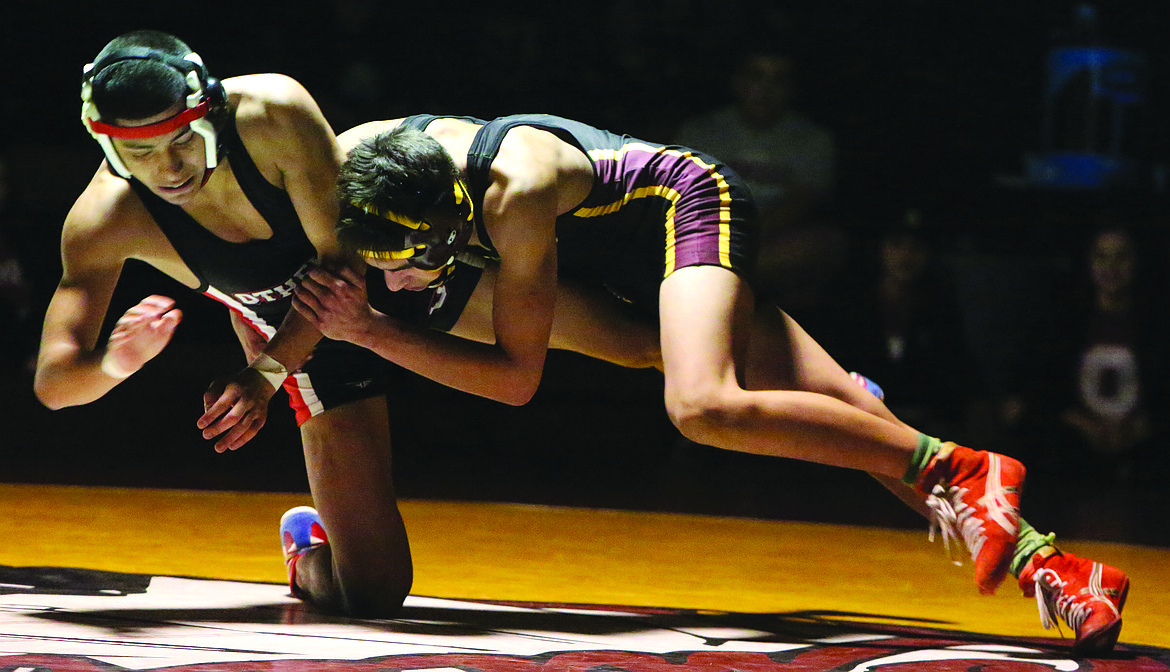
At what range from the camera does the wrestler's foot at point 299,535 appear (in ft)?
9.39

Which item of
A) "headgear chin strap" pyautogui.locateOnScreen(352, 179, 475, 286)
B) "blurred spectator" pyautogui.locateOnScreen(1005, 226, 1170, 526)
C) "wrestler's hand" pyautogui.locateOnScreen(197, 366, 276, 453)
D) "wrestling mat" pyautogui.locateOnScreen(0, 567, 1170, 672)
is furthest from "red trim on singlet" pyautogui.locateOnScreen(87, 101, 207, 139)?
"blurred spectator" pyautogui.locateOnScreen(1005, 226, 1170, 526)

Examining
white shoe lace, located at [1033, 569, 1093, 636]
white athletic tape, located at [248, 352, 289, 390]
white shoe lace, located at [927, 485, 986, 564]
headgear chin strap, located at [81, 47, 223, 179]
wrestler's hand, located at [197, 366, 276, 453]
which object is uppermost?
headgear chin strap, located at [81, 47, 223, 179]

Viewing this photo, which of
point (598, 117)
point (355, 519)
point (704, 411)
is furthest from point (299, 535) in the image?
point (598, 117)

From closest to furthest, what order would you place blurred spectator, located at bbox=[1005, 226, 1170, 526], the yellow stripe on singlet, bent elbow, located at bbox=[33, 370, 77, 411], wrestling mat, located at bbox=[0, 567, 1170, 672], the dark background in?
wrestling mat, located at bbox=[0, 567, 1170, 672] < bent elbow, located at bbox=[33, 370, 77, 411] < the yellow stripe on singlet < blurred spectator, located at bbox=[1005, 226, 1170, 526] < the dark background

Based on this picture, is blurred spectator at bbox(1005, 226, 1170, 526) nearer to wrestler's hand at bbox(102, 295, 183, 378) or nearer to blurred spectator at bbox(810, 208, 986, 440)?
blurred spectator at bbox(810, 208, 986, 440)

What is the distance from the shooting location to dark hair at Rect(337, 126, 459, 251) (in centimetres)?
233

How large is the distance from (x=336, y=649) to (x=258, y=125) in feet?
2.90

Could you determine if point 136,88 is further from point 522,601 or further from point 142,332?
point 522,601

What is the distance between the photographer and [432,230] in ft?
7.82

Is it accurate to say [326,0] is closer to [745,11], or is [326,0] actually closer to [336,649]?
[745,11]

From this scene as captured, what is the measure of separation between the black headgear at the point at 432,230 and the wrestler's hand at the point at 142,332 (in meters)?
0.33

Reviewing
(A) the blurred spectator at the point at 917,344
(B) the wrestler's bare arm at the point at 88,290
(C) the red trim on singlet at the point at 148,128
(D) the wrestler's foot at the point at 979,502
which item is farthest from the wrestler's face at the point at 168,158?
(A) the blurred spectator at the point at 917,344

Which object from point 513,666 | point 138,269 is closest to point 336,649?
point 513,666

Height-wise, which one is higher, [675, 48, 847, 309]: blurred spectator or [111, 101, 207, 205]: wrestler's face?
[675, 48, 847, 309]: blurred spectator
